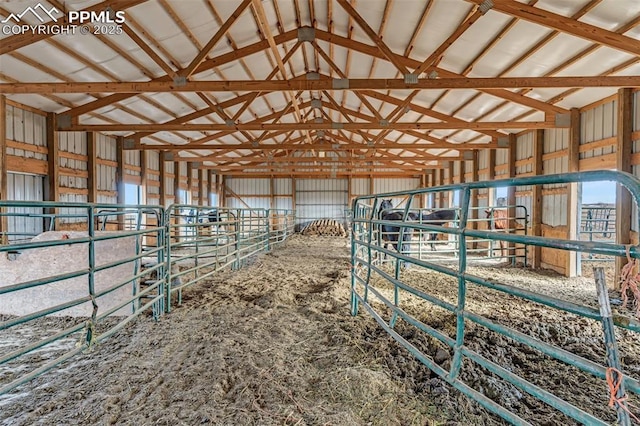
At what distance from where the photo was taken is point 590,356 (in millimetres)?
2660

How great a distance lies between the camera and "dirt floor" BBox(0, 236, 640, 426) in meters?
1.77

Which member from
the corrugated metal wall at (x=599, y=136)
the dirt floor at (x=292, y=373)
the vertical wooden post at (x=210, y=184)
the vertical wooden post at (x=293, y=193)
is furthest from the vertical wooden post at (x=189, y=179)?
the corrugated metal wall at (x=599, y=136)

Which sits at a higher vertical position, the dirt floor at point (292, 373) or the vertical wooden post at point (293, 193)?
the vertical wooden post at point (293, 193)

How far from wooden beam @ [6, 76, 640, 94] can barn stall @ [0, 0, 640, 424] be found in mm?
32

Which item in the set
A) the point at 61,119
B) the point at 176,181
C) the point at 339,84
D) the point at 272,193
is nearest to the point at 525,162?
the point at 339,84

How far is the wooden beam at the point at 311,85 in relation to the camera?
491 cm

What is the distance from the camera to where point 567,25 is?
13.9 feet

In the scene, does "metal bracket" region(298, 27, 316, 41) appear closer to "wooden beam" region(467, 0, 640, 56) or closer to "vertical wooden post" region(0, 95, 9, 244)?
"wooden beam" region(467, 0, 640, 56)

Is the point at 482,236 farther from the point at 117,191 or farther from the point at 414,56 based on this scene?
the point at 117,191

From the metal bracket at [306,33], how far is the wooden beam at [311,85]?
7.34 feet

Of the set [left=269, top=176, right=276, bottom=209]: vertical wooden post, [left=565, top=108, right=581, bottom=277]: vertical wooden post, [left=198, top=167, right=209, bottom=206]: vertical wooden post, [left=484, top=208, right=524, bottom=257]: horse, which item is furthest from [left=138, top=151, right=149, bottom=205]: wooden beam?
[left=565, top=108, right=581, bottom=277]: vertical wooden post

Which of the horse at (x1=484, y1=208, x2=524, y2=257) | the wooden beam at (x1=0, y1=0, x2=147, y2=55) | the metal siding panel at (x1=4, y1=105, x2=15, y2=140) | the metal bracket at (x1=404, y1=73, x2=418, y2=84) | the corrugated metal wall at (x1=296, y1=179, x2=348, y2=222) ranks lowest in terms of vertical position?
the horse at (x1=484, y1=208, x2=524, y2=257)

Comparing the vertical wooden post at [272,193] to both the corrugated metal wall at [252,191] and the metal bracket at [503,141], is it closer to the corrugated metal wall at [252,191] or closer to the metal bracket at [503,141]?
the corrugated metal wall at [252,191]

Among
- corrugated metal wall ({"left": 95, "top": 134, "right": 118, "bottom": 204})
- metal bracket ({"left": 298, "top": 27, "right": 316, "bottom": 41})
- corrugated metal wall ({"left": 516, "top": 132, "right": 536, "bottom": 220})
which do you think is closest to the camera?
metal bracket ({"left": 298, "top": 27, "right": 316, "bottom": 41})
